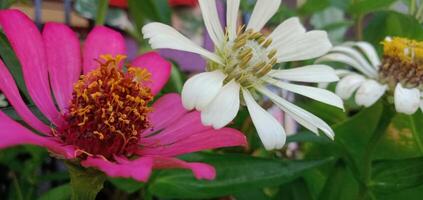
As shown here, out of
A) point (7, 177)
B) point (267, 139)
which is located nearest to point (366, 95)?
point (267, 139)

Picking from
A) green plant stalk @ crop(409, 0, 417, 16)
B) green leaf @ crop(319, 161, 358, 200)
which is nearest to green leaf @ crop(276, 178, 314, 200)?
green leaf @ crop(319, 161, 358, 200)

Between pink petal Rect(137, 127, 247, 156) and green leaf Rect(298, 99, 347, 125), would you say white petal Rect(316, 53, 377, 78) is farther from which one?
pink petal Rect(137, 127, 247, 156)

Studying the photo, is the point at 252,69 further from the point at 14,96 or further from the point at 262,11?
the point at 14,96

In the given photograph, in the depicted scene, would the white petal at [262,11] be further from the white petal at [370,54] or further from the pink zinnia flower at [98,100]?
the white petal at [370,54]

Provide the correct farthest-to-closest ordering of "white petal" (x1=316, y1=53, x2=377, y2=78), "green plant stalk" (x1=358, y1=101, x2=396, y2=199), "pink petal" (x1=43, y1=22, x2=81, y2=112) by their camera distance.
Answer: "white petal" (x1=316, y1=53, x2=377, y2=78) < "green plant stalk" (x1=358, y1=101, x2=396, y2=199) < "pink petal" (x1=43, y1=22, x2=81, y2=112)

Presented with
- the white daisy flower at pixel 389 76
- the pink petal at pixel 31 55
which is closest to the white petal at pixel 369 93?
the white daisy flower at pixel 389 76

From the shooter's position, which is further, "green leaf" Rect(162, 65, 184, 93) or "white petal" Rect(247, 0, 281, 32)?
"green leaf" Rect(162, 65, 184, 93)
